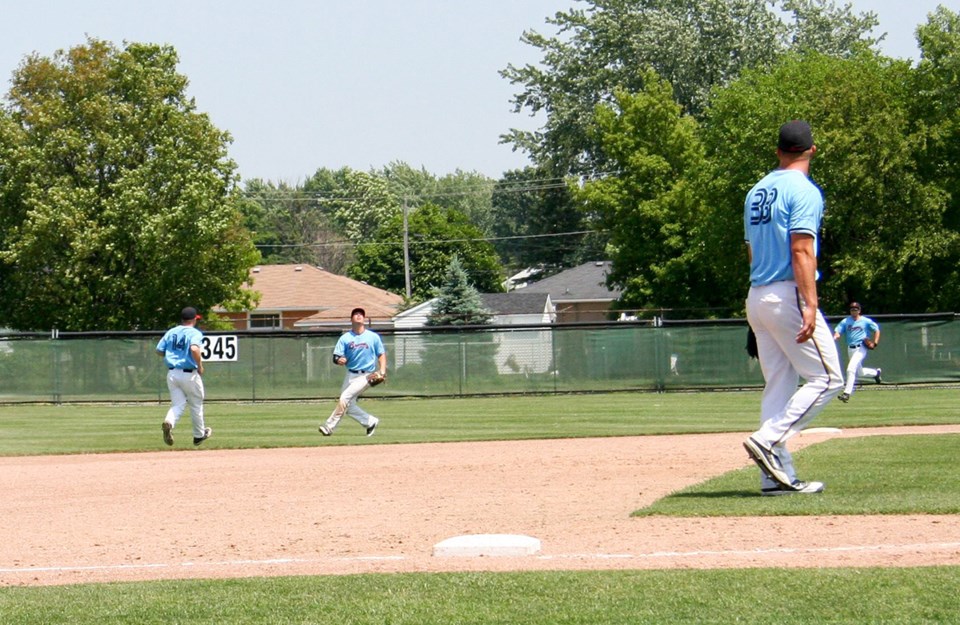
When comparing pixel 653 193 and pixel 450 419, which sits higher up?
pixel 653 193

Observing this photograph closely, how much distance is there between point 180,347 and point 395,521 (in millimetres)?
9779

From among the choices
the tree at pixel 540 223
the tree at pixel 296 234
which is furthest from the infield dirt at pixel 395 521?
the tree at pixel 296 234

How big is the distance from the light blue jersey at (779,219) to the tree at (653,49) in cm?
4841

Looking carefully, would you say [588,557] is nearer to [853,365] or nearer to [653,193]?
[853,365]

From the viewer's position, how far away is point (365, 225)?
108250 mm

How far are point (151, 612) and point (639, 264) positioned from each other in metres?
49.9

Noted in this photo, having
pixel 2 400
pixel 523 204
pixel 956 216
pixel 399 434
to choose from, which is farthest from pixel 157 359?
pixel 523 204

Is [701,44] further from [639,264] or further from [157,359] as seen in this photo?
[157,359]

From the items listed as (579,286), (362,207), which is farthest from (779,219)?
(362,207)

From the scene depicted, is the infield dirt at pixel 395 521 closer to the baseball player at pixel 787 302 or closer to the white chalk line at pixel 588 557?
the white chalk line at pixel 588 557

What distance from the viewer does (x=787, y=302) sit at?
7965mm

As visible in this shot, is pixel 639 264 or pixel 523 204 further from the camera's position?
pixel 523 204

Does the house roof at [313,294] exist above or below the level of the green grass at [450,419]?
above

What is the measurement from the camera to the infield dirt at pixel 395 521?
6.67m
